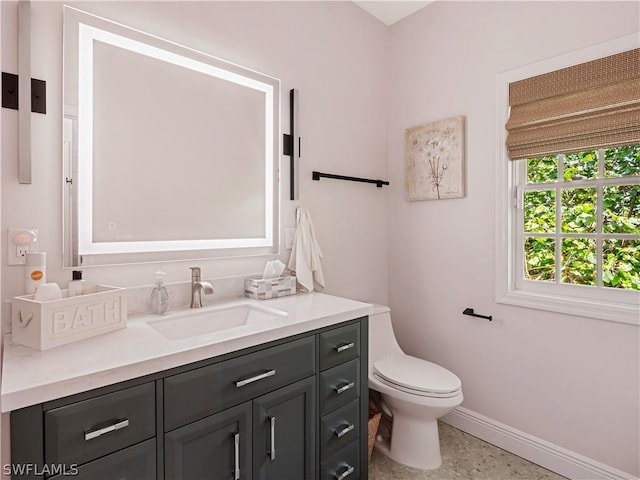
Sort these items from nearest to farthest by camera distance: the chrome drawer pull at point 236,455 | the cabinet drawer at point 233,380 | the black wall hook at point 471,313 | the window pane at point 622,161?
the cabinet drawer at point 233,380 < the chrome drawer pull at point 236,455 < the window pane at point 622,161 < the black wall hook at point 471,313

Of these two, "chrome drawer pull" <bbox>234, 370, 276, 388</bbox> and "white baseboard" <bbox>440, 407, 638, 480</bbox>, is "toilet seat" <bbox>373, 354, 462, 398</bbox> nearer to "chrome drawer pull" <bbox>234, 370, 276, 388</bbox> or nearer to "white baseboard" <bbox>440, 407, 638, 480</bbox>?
"white baseboard" <bbox>440, 407, 638, 480</bbox>

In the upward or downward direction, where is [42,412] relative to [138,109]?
downward

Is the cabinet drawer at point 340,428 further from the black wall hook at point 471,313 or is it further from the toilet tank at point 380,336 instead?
the black wall hook at point 471,313

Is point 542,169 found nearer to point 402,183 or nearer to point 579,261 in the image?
point 579,261

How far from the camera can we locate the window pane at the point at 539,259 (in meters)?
1.97

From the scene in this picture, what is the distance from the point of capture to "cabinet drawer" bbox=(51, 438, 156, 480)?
Answer: 869 millimetres

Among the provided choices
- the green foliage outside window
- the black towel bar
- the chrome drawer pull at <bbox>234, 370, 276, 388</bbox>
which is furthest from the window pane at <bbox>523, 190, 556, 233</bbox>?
the chrome drawer pull at <bbox>234, 370, 276, 388</bbox>

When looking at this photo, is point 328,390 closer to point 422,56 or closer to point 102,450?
point 102,450

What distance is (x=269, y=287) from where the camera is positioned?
1.78 m

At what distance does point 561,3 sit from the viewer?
182 cm

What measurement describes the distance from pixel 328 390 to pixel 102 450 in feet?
2.60

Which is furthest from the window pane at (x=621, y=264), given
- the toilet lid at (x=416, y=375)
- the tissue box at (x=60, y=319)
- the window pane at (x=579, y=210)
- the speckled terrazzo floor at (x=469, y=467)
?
the tissue box at (x=60, y=319)

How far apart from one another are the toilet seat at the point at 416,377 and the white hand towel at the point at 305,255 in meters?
0.59

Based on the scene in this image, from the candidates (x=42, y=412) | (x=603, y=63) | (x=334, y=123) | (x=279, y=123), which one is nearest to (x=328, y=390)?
(x=42, y=412)
